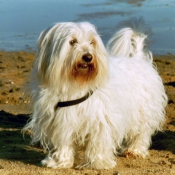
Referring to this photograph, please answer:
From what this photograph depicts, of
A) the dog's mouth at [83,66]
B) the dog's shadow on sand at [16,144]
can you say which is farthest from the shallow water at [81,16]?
the dog's mouth at [83,66]

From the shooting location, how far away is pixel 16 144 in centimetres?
782

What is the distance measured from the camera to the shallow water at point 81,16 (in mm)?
17000

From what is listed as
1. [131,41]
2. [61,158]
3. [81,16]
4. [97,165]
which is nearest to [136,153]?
[97,165]

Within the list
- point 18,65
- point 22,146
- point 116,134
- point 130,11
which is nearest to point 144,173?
point 116,134

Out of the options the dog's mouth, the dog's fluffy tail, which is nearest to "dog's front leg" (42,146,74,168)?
the dog's mouth

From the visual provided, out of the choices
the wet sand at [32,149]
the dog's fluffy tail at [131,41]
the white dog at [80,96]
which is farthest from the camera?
the dog's fluffy tail at [131,41]

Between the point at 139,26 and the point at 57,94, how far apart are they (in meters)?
2.19

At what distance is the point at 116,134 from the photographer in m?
6.41

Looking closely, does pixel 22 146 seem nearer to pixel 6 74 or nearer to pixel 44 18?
pixel 6 74

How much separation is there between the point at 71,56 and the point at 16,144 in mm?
2428

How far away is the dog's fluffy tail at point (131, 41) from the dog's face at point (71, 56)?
1.47m

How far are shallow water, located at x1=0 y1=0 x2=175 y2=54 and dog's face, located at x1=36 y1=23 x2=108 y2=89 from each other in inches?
346

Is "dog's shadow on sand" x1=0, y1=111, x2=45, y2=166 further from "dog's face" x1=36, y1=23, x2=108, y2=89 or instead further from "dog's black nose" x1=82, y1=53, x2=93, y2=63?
"dog's black nose" x1=82, y1=53, x2=93, y2=63

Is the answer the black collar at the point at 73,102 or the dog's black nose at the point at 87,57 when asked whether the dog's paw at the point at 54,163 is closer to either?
the black collar at the point at 73,102
